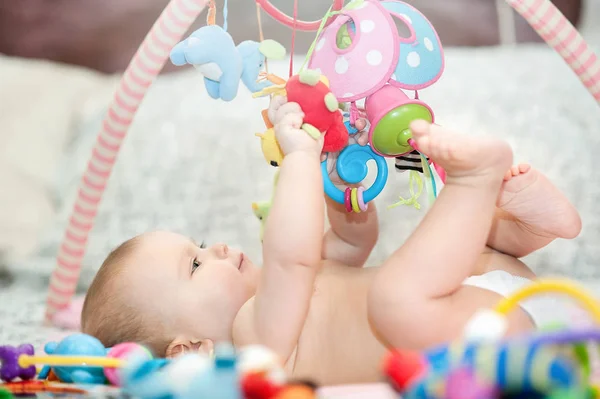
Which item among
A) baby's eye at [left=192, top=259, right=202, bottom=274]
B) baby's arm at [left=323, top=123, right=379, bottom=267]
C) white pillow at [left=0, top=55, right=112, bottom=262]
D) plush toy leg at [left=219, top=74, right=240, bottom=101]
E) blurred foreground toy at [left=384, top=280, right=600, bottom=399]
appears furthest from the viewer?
white pillow at [left=0, top=55, right=112, bottom=262]

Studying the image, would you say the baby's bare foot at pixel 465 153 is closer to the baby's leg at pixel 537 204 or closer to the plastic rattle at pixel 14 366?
the baby's leg at pixel 537 204

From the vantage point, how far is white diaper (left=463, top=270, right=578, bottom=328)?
0.79 metres

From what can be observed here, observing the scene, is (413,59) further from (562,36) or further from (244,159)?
(244,159)

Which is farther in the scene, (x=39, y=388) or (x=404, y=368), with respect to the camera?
(x=39, y=388)

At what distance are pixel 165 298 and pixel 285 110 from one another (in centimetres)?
31

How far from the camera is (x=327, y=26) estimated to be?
3.07 feet

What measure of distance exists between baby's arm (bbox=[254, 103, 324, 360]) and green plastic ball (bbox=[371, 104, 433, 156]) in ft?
0.28

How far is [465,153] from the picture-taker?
0.77 meters

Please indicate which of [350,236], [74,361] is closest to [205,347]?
[74,361]

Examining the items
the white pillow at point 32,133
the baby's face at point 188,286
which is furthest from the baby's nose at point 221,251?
the white pillow at point 32,133

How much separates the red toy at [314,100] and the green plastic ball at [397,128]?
60 millimetres

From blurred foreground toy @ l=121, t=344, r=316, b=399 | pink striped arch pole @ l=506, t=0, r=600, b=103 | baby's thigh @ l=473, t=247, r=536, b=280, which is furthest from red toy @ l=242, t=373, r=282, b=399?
pink striped arch pole @ l=506, t=0, r=600, b=103

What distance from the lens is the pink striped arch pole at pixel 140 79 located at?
94 centimetres

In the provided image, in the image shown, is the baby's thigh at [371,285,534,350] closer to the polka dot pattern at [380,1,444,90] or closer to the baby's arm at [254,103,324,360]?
the baby's arm at [254,103,324,360]
